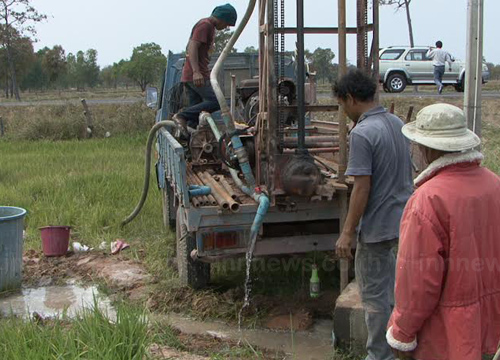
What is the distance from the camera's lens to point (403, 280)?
2268mm

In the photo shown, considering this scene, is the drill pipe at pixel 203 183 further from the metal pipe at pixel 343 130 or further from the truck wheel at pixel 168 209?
the truck wheel at pixel 168 209

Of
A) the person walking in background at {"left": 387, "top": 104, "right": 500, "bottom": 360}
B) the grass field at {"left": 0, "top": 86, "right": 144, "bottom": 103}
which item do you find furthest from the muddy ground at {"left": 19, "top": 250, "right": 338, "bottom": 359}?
the grass field at {"left": 0, "top": 86, "right": 144, "bottom": 103}

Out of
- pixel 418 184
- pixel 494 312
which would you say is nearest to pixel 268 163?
pixel 418 184

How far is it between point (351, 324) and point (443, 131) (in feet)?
6.74

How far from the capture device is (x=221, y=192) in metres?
4.83

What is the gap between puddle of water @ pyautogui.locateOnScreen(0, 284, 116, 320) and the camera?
17.5 ft

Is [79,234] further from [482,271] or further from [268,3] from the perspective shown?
[482,271]

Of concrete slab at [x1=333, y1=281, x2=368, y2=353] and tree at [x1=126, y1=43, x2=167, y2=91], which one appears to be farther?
tree at [x1=126, y1=43, x2=167, y2=91]

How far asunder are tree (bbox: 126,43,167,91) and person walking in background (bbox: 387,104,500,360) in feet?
172

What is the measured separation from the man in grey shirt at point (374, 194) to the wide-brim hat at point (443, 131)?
1.05 m

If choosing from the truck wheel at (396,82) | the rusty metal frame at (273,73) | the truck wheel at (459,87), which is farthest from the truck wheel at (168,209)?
the truck wheel at (459,87)

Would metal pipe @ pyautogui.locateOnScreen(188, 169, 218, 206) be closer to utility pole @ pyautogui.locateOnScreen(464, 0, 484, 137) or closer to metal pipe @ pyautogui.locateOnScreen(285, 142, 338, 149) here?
metal pipe @ pyautogui.locateOnScreen(285, 142, 338, 149)

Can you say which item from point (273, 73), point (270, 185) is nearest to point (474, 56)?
point (273, 73)

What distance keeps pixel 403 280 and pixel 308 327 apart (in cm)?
260
